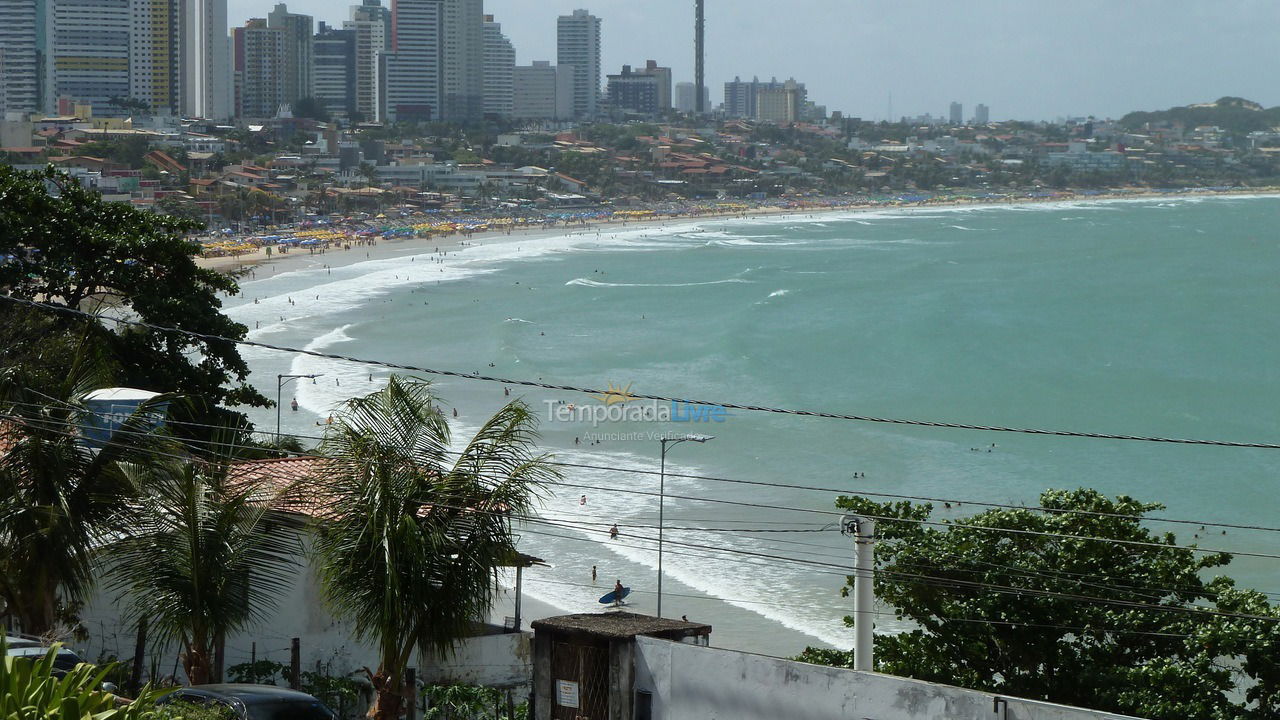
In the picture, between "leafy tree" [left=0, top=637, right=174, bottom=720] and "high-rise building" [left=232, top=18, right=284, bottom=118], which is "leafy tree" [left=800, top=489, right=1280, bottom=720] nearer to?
"leafy tree" [left=0, top=637, right=174, bottom=720]

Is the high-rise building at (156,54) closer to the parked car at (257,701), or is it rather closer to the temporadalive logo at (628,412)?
the temporadalive logo at (628,412)

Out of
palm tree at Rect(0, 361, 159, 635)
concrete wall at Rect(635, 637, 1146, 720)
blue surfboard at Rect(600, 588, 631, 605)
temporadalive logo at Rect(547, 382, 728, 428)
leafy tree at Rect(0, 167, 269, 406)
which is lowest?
blue surfboard at Rect(600, 588, 631, 605)

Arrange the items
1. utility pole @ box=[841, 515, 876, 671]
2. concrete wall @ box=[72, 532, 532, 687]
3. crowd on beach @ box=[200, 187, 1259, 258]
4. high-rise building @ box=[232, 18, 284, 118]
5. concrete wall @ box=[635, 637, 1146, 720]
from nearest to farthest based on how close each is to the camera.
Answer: concrete wall @ box=[635, 637, 1146, 720], utility pole @ box=[841, 515, 876, 671], concrete wall @ box=[72, 532, 532, 687], crowd on beach @ box=[200, 187, 1259, 258], high-rise building @ box=[232, 18, 284, 118]

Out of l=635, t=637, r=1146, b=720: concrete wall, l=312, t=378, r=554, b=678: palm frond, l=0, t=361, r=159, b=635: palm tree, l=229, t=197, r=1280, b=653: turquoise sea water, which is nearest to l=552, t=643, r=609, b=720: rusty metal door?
l=635, t=637, r=1146, b=720: concrete wall

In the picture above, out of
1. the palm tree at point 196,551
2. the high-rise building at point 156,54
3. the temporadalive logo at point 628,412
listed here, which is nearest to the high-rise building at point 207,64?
the high-rise building at point 156,54

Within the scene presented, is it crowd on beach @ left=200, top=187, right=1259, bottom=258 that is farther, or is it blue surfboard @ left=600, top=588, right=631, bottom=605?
crowd on beach @ left=200, top=187, right=1259, bottom=258

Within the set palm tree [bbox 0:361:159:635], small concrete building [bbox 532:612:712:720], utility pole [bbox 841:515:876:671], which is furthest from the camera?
palm tree [bbox 0:361:159:635]

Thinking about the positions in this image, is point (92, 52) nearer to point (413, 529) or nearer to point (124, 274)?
point (124, 274)
